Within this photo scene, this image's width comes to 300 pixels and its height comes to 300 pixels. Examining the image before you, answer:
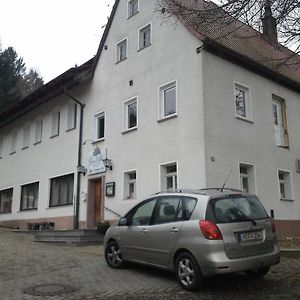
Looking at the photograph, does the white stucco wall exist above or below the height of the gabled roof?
below

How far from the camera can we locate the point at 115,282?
26.9 ft

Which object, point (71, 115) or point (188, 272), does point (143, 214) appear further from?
point (71, 115)

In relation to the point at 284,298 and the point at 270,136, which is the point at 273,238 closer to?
the point at 284,298

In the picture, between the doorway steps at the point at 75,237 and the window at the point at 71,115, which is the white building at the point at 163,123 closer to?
the window at the point at 71,115

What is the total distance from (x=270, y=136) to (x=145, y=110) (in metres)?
4.93

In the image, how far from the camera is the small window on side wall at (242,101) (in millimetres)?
16016

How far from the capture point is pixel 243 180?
618 inches

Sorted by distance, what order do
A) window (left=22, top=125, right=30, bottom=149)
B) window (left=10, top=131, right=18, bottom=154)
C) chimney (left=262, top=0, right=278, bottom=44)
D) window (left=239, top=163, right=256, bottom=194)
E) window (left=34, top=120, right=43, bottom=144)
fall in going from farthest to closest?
window (left=10, top=131, right=18, bottom=154)
window (left=22, top=125, right=30, bottom=149)
window (left=34, top=120, right=43, bottom=144)
window (left=239, top=163, right=256, bottom=194)
chimney (left=262, top=0, right=278, bottom=44)

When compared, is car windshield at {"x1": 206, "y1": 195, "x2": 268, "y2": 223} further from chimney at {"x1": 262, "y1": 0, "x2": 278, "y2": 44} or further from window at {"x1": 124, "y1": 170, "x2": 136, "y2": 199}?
window at {"x1": 124, "y1": 170, "x2": 136, "y2": 199}

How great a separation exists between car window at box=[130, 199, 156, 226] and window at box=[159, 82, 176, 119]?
697cm

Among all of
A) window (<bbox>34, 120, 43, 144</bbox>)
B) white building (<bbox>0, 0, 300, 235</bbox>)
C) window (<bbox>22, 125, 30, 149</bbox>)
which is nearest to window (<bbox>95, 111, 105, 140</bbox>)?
white building (<bbox>0, 0, 300, 235</bbox>)

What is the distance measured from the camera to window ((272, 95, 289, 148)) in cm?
1748

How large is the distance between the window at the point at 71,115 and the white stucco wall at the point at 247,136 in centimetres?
817

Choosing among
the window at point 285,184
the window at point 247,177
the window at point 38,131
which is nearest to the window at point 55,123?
the window at point 38,131
